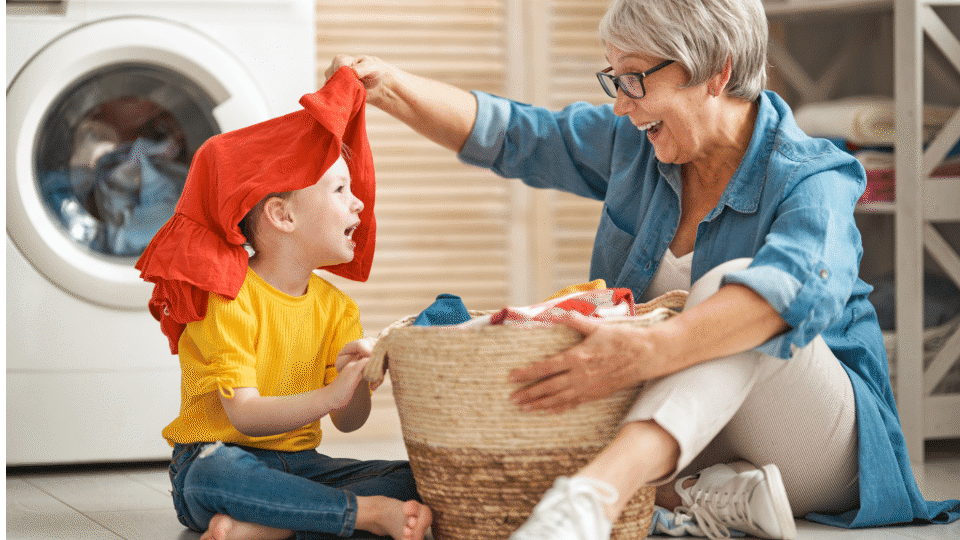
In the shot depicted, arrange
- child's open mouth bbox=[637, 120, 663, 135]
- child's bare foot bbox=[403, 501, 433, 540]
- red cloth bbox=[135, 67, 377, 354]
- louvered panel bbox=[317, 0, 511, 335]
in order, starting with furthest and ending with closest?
louvered panel bbox=[317, 0, 511, 335]
child's open mouth bbox=[637, 120, 663, 135]
red cloth bbox=[135, 67, 377, 354]
child's bare foot bbox=[403, 501, 433, 540]

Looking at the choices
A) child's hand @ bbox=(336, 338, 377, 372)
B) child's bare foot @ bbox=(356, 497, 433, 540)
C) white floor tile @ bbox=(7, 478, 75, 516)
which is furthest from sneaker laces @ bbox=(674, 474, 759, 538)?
white floor tile @ bbox=(7, 478, 75, 516)

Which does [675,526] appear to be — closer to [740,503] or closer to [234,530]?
[740,503]

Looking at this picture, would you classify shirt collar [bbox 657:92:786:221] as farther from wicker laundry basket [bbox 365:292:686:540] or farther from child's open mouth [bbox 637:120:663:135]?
wicker laundry basket [bbox 365:292:686:540]

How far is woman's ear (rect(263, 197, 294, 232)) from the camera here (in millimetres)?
1283

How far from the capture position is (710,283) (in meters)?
1.10

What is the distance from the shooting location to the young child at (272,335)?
1.15 meters

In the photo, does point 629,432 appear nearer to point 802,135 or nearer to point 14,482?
point 802,135

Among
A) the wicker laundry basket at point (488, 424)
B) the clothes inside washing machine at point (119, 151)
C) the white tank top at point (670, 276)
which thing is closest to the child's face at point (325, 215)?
the wicker laundry basket at point (488, 424)

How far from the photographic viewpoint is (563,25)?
7.95ft

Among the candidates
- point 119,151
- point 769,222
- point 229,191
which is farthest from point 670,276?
point 119,151

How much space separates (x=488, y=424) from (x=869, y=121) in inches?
53.3

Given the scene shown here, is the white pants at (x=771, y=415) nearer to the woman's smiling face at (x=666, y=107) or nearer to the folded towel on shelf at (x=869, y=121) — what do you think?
the woman's smiling face at (x=666, y=107)

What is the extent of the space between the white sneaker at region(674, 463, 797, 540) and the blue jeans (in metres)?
0.39

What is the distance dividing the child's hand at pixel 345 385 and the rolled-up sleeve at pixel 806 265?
457mm
